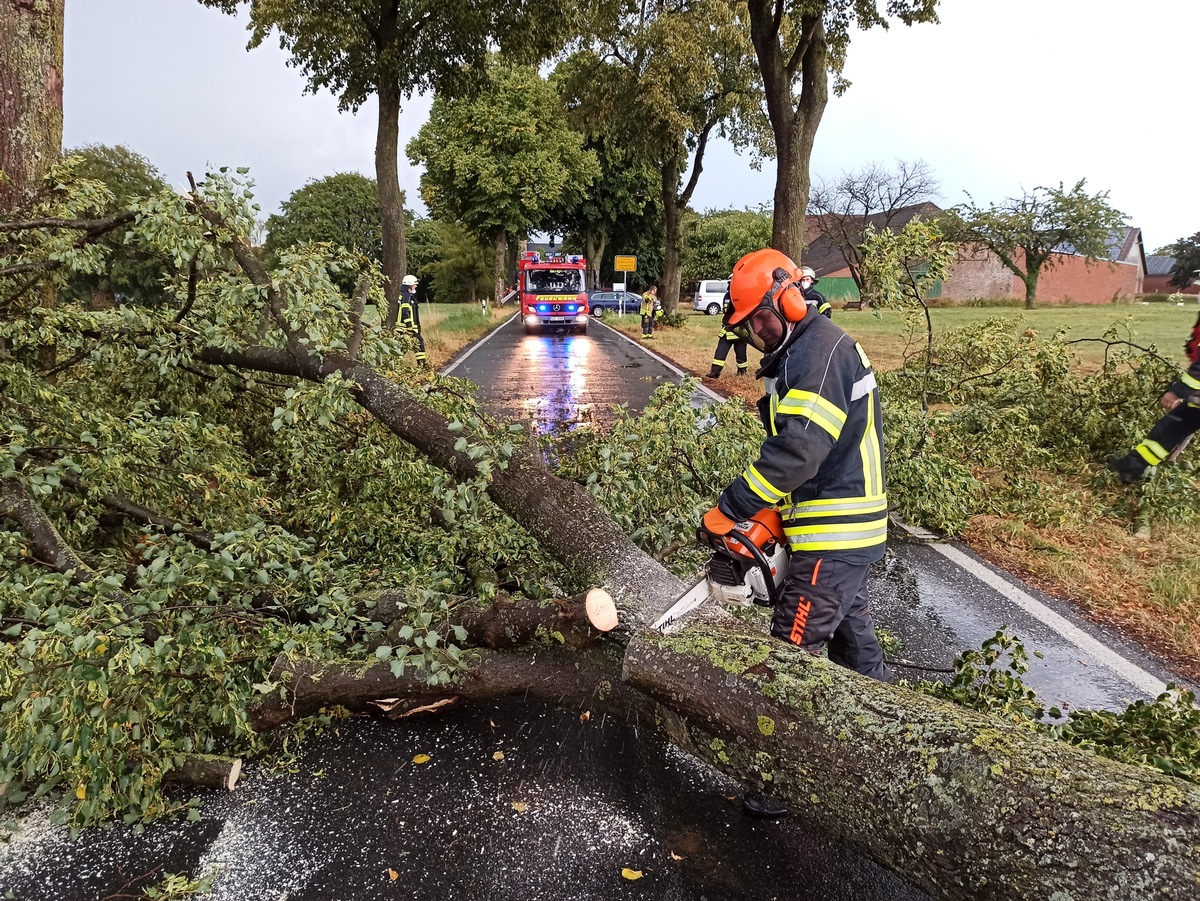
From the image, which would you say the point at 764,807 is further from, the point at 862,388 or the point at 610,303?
the point at 610,303

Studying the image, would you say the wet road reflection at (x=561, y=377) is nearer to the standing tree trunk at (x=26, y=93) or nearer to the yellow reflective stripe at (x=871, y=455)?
the yellow reflective stripe at (x=871, y=455)

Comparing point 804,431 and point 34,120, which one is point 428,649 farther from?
point 34,120

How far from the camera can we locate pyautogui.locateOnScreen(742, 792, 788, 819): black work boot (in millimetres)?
2340

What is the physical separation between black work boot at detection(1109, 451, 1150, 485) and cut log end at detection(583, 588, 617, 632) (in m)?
4.35

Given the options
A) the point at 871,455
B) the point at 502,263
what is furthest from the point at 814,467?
the point at 502,263

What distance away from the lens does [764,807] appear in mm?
2342

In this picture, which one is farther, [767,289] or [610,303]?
[610,303]

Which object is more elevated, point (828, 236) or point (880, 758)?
point (828, 236)

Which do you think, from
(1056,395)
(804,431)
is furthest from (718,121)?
(804,431)

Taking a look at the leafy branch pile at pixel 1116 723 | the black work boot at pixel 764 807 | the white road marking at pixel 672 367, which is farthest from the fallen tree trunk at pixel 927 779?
the white road marking at pixel 672 367

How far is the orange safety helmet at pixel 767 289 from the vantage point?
2.35m

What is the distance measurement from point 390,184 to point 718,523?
12.0 m

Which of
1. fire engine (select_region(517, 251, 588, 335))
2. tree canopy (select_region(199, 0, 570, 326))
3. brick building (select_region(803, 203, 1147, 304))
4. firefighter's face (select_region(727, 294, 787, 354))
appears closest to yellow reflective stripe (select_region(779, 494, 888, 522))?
firefighter's face (select_region(727, 294, 787, 354))

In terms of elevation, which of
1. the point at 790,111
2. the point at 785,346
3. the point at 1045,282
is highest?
the point at 1045,282
